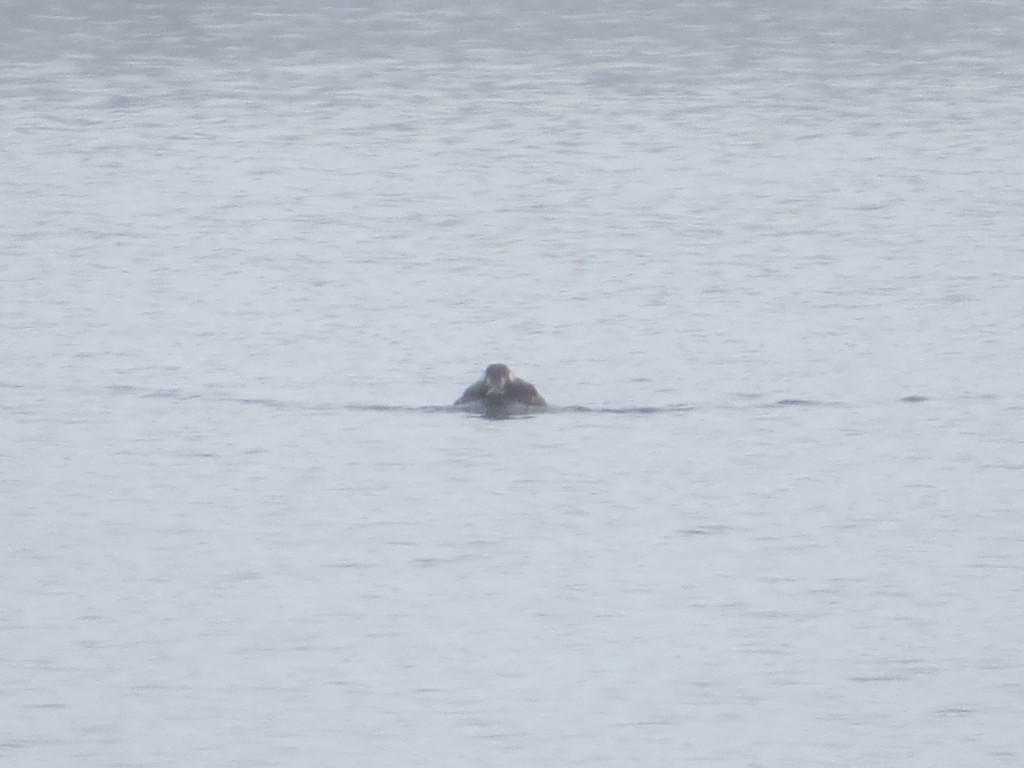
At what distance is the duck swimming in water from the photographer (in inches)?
728

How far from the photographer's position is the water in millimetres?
13086

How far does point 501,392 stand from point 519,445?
29.2 inches

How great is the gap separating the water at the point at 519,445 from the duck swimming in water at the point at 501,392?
30cm

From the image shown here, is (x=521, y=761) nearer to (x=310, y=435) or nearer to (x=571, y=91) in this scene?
(x=310, y=435)

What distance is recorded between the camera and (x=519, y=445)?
18031 mm

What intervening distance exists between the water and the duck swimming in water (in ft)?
0.97

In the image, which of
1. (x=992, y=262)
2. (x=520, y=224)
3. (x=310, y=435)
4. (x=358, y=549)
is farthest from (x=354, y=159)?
(x=358, y=549)

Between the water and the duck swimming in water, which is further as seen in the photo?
the duck swimming in water

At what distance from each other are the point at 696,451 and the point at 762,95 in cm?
2494

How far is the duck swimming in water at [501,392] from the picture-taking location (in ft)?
60.6

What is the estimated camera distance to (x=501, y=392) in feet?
61.2

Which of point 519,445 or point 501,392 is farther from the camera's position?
point 501,392

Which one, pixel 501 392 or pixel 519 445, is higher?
pixel 501 392

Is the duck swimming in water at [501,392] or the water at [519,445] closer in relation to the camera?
the water at [519,445]
